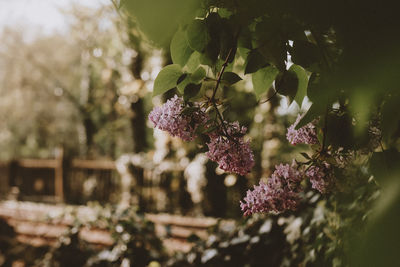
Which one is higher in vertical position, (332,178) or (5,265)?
(332,178)

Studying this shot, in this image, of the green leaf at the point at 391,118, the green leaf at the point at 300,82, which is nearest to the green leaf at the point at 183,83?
the green leaf at the point at 300,82

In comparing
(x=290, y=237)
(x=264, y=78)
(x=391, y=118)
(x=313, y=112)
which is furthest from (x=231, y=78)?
(x=290, y=237)

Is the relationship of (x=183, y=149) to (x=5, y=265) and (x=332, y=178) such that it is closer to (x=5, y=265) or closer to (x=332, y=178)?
(x=5, y=265)

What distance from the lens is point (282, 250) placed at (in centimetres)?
275

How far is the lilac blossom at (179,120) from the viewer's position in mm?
1229

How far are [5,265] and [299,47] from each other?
17.5 ft

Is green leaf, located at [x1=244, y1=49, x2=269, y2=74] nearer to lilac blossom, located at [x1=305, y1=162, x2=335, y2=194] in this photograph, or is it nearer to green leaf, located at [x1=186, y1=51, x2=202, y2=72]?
green leaf, located at [x1=186, y1=51, x2=202, y2=72]

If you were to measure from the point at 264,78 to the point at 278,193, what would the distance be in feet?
1.30

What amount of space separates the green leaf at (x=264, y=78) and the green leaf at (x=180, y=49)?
10.6 inches

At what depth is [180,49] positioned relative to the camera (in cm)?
110

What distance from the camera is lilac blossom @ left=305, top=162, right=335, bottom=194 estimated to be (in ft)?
4.09

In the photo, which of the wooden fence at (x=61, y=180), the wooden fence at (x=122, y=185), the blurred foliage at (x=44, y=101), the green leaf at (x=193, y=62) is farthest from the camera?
the blurred foliage at (x=44, y=101)

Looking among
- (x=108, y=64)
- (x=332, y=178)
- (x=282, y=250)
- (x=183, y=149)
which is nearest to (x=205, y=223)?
(x=183, y=149)

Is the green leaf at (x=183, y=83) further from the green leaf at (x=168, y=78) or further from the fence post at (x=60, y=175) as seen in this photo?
the fence post at (x=60, y=175)
